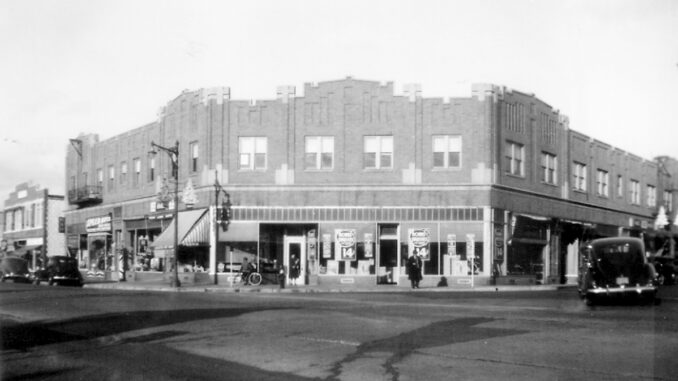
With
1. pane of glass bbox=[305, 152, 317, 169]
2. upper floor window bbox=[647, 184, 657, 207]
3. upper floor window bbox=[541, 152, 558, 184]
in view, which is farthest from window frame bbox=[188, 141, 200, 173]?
upper floor window bbox=[647, 184, 657, 207]

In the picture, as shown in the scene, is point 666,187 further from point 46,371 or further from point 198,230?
point 46,371

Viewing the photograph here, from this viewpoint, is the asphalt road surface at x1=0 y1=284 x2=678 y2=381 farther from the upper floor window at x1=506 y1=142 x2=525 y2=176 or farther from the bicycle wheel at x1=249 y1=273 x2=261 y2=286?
the upper floor window at x1=506 y1=142 x2=525 y2=176

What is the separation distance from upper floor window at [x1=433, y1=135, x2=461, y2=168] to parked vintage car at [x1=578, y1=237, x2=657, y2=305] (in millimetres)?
13756

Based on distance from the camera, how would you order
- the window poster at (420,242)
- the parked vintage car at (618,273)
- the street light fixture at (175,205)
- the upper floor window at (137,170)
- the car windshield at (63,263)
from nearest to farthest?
the parked vintage car at (618,273), the street light fixture at (175,205), the window poster at (420,242), the car windshield at (63,263), the upper floor window at (137,170)

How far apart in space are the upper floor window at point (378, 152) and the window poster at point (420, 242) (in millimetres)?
3592

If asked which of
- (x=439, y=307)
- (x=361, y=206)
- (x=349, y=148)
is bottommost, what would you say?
(x=439, y=307)

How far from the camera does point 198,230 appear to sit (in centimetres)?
3891

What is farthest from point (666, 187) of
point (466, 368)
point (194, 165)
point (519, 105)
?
point (466, 368)

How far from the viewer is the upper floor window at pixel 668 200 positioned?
5900 centimetres

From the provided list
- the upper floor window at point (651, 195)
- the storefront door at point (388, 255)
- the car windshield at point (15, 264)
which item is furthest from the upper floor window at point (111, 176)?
A: the upper floor window at point (651, 195)

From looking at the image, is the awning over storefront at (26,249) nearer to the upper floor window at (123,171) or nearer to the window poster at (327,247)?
the upper floor window at (123,171)

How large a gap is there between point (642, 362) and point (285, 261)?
2843cm

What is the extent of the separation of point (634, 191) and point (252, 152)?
99.7 feet

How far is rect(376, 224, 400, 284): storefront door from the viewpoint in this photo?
37.4 metres
